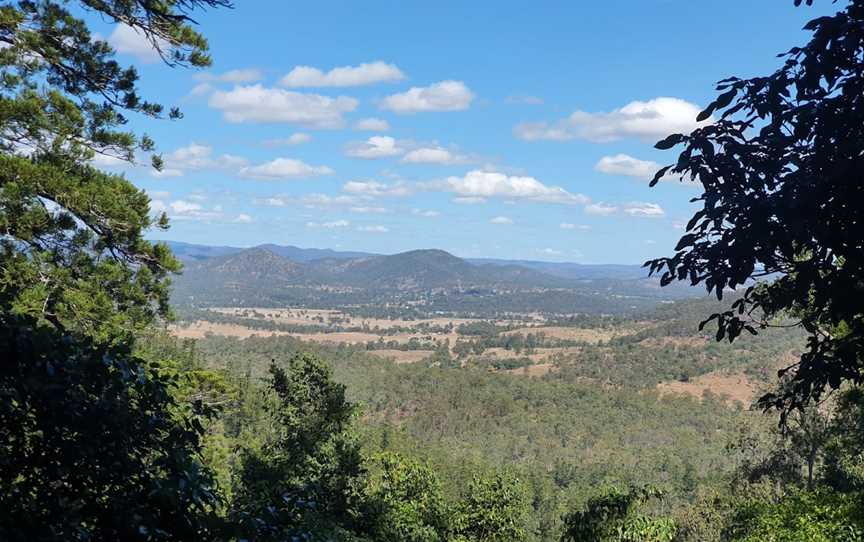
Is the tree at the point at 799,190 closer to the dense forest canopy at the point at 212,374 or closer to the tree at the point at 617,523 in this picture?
the dense forest canopy at the point at 212,374

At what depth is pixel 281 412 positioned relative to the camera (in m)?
17.8

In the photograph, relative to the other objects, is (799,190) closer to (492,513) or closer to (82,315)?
(82,315)

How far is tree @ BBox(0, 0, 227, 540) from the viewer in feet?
10.0

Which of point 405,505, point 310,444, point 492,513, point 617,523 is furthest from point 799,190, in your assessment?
point 492,513

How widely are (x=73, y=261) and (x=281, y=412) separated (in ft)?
32.2

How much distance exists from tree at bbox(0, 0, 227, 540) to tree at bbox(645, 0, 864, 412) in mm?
2860

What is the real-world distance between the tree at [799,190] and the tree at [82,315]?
286 cm

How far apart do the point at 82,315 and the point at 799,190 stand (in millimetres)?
8870

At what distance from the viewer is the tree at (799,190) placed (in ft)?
8.86

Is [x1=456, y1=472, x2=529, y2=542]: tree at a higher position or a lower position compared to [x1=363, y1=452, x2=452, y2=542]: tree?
lower

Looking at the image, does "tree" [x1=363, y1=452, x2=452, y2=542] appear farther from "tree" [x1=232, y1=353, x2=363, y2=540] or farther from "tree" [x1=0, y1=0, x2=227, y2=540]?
"tree" [x1=0, y1=0, x2=227, y2=540]

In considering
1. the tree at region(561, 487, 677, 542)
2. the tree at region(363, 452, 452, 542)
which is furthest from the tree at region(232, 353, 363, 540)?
the tree at region(561, 487, 677, 542)

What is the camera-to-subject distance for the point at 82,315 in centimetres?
862

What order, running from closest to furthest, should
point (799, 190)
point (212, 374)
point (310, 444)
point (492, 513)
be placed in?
point (799, 190) < point (310, 444) < point (492, 513) < point (212, 374)
